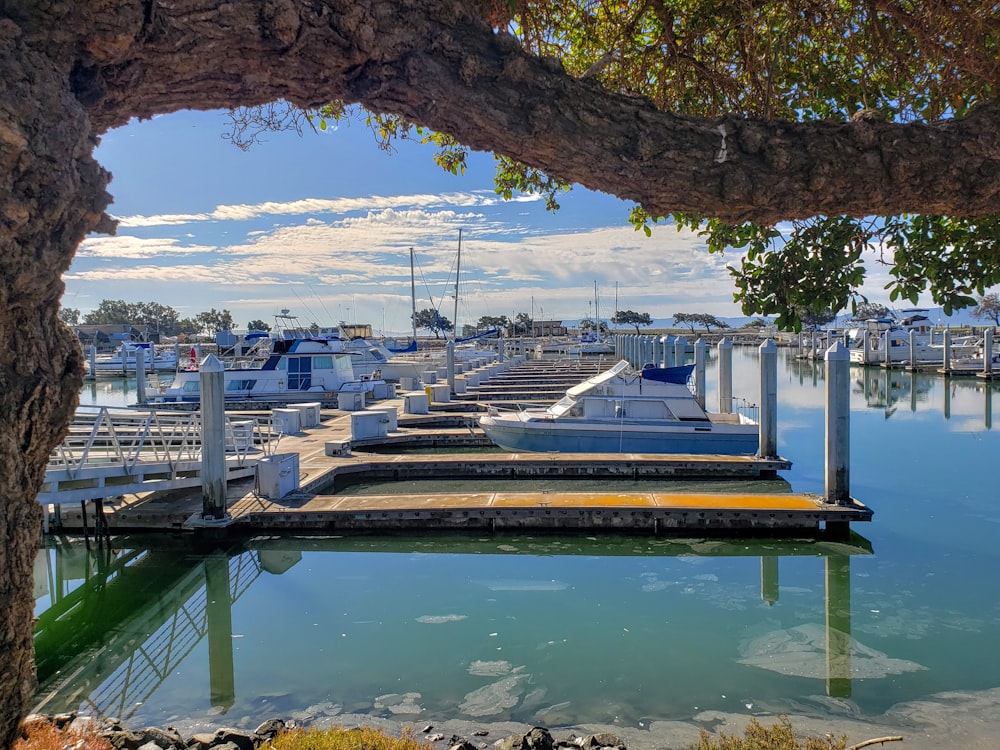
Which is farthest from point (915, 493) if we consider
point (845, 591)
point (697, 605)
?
point (697, 605)

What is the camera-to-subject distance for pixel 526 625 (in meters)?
8.50

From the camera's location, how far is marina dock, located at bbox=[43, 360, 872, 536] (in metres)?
11.5

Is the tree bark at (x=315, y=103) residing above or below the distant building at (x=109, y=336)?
below

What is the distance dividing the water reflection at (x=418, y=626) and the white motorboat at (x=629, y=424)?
601 centimetres

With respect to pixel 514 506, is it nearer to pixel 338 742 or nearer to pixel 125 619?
pixel 125 619

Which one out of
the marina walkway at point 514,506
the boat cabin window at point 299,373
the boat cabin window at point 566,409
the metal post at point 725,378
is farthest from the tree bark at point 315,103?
the boat cabin window at point 299,373

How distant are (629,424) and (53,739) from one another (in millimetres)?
14963

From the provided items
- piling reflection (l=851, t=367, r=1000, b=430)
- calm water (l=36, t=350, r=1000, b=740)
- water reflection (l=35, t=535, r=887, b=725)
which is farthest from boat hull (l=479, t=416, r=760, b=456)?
piling reflection (l=851, t=367, r=1000, b=430)

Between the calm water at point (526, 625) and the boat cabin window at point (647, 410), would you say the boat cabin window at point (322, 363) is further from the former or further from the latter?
the calm water at point (526, 625)

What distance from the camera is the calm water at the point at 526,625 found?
6809 millimetres

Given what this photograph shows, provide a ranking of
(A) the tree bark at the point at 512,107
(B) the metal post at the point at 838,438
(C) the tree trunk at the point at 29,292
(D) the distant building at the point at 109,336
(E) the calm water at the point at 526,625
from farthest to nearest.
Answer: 1. (D) the distant building at the point at 109,336
2. (B) the metal post at the point at 838,438
3. (E) the calm water at the point at 526,625
4. (A) the tree bark at the point at 512,107
5. (C) the tree trunk at the point at 29,292

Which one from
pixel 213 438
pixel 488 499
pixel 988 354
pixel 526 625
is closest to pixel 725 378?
pixel 488 499

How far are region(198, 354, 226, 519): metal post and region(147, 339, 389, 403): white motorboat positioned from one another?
15523mm

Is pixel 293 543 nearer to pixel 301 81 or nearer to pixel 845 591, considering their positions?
pixel 845 591
